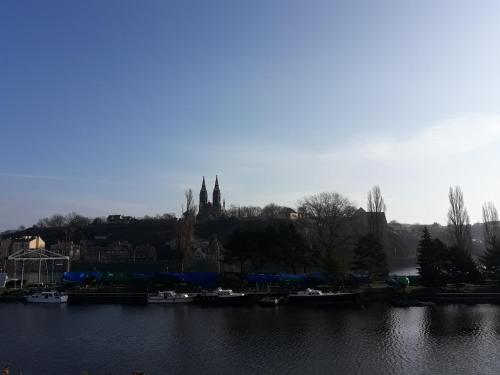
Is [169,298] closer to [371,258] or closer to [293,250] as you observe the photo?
[293,250]

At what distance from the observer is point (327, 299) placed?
52.9 meters

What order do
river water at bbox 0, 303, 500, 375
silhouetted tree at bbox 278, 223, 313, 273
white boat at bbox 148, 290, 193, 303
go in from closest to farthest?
river water at bbox 0, 303, 500, 375
white boat at bbox 148, 290, 193, 303
silhouetted tree at bbox 278, 223, 313, 273

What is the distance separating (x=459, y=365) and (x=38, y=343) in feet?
96.6

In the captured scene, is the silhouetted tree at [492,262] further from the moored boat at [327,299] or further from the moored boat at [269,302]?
the moored boat at [269,302]

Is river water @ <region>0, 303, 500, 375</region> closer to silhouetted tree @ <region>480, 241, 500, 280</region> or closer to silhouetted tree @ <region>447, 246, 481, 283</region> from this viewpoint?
silhouetted tree @ <region>447, 246, 481, 283</region>

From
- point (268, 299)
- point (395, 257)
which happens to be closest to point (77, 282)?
point (268, 299)

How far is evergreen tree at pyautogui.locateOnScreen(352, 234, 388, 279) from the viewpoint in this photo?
6394 centimetres

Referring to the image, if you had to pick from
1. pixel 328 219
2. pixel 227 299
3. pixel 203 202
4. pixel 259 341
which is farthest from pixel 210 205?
pixel 259 341

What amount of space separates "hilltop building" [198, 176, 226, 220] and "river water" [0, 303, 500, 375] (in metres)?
115

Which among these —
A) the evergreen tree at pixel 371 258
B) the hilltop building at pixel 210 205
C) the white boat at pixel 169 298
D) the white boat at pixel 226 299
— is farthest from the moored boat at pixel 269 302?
the hilltop building at pixel 210 205

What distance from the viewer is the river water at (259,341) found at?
92.5ft

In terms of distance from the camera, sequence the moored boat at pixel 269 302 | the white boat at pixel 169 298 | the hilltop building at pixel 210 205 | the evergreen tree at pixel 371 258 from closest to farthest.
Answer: the moored boat at pixel 269 302 < the white boat at pixel 169 298 < the evergreen tree at pixel 371 258 < the hilltop building at pixel 210 205

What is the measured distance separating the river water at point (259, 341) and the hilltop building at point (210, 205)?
115178 mm

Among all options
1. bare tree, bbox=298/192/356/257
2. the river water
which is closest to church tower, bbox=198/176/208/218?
bare tree, bbox=298/192/356/257
